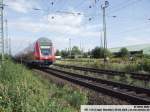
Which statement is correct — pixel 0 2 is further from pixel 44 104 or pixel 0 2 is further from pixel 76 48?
pixel 76 48

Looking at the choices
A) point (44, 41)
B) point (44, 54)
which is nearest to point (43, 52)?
point (44, 54)

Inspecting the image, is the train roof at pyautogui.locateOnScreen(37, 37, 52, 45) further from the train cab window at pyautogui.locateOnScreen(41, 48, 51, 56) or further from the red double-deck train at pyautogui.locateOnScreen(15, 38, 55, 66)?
the train cab window at pyautogui.locateOnScreen(41, 48, 51, 56)

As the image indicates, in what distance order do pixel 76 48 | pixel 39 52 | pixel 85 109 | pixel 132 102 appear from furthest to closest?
pixel 76 48 → pixel 39 52 → pixel 132 102 → pixel 85 109

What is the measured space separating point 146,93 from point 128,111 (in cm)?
784

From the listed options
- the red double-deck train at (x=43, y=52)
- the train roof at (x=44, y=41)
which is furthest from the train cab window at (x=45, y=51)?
the train roof at (x=44, y=41)

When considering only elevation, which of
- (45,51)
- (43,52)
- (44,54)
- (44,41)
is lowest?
(44,54)

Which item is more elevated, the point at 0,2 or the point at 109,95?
the point at 0,2

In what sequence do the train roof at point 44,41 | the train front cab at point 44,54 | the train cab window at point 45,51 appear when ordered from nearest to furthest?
the train front cab at point 44,54
the train roof at point 44,41
the train cab window at point 45,51

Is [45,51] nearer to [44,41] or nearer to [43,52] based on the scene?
[43,52]

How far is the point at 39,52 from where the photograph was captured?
128 ft

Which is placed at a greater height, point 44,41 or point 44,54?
point 44,41

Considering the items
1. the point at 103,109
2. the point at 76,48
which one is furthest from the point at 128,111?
the point at 76,48

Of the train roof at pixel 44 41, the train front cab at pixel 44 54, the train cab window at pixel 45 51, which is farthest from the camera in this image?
the train cab window at pixel 45 51

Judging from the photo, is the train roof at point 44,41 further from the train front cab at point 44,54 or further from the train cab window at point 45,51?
the train cab window at point 45,51
